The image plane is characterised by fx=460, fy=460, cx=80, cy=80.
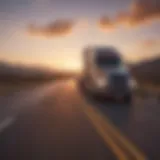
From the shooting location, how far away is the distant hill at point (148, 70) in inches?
503

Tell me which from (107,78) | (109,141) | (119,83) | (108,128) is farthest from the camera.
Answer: (107,78)

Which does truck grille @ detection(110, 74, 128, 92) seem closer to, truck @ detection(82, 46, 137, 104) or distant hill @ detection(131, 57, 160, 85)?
truck @ detection(82, 46, 137, 104)

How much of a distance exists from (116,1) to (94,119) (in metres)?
3.40

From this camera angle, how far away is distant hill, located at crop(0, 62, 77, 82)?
12.7 m

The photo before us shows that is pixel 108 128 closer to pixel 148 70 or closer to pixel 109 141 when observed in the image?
pixel 109 141

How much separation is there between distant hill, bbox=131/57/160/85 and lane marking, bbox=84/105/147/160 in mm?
1801

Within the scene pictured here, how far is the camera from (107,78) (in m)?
19.2

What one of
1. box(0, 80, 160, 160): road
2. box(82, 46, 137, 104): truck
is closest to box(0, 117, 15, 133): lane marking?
box(0, 80, 160, 160): road

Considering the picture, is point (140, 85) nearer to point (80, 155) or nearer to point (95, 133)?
point (95, 133)

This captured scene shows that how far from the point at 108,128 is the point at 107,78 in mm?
7881

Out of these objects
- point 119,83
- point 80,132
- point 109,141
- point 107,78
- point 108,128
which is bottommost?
point 109,141

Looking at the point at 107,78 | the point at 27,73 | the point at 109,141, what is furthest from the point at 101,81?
the point at 109,141

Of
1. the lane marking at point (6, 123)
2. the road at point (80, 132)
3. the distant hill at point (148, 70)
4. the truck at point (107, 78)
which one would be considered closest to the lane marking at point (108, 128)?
the road at point (80, 132)

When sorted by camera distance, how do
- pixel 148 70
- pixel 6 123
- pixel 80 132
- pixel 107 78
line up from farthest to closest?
pixel 107 78
pixel 148 70
pixel 6 123
pixel 80 132
